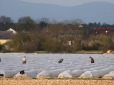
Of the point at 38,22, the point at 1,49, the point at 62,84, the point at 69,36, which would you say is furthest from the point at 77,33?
the point at 62,84

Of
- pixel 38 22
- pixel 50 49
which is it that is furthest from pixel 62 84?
pixel 38 22

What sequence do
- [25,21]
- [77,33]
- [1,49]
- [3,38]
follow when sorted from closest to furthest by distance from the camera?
1. [1,49]
2. [77,33]
3. [3,38]
4. [25,21]

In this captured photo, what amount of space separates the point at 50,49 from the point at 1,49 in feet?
36.0

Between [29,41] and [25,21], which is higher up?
[25,21]

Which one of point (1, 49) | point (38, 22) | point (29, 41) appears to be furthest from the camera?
point (38, 22)

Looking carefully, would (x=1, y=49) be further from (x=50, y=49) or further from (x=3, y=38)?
(x=3, y=38)

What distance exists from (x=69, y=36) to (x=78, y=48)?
30.4ft

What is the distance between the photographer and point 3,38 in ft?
254

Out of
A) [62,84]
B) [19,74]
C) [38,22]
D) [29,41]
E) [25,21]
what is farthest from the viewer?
[38,22]

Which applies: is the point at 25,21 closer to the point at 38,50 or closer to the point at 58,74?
the point at 38,50

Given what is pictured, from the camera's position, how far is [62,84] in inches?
502

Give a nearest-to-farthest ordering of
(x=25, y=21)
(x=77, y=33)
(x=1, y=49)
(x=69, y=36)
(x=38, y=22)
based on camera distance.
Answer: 1. (x=1, y=49)
2. (x=69, y=36)
3. (x=77, y=33)
4. (x=25, y=21)
5. (x=38, y=22)

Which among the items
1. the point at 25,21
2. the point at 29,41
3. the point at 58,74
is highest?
the point at 25,21

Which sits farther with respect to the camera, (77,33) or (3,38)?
(3,38)
